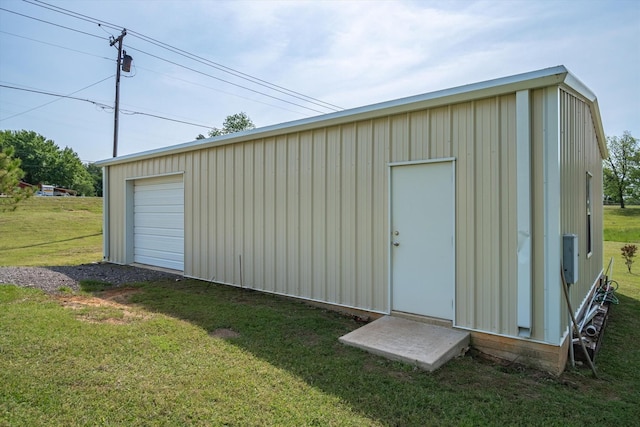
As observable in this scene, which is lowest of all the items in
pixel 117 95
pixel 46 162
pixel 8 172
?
pixel 8 172

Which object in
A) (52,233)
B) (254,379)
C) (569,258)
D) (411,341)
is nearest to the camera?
(254,379)

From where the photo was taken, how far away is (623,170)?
38.8m

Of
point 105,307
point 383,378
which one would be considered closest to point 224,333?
point 383,378

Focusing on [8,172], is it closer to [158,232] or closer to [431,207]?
[158,232]

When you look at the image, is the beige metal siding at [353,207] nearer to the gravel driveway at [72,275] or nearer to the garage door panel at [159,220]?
the garage door panel at [159,220]

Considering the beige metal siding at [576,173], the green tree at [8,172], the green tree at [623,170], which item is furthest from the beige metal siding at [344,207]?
the green tree at [623,170]

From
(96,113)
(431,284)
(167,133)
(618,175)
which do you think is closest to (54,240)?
(96,113)

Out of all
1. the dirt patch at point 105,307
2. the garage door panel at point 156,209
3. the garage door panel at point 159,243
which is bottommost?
the dirt patch at point 105,307

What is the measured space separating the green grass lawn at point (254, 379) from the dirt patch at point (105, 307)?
0.17 ft

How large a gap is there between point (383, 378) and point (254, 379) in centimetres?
106

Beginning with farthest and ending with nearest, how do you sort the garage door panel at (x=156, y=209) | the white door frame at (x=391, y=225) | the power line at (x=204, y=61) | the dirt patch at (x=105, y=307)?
the power line at (x=204, y=61) < the garage door panel at (x=156, y=209) < the dirt patch at (x=105, y=307) < the white door frame at (x=391, y=225)

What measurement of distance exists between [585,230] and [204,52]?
15.0 m

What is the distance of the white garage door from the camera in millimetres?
8094

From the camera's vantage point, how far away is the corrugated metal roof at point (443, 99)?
11.5 feet
